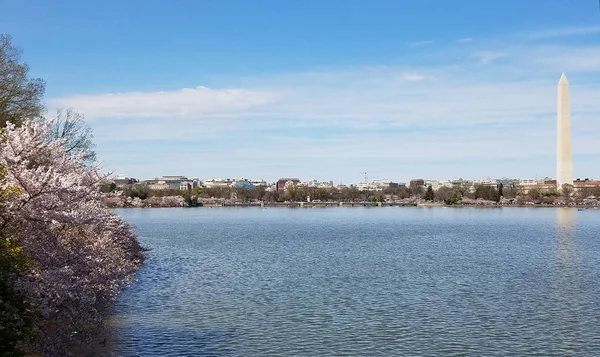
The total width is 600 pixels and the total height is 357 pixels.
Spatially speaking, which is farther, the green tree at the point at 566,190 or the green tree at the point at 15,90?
the green tree at the point at 566,190

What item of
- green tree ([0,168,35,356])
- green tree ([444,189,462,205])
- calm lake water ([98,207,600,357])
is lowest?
calm lake water ([98,207,600,357])

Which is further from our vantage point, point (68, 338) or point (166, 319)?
point (166, 319)

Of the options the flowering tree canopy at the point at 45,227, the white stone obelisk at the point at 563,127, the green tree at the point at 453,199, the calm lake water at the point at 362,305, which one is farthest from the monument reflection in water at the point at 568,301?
the green tree at the point at 453,199

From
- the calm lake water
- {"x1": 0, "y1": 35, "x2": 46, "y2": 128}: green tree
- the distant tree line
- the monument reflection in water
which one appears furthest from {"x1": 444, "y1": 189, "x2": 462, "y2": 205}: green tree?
{"x1": 0, "y1": 35, "x2": 46, "y2": 128}: green tree

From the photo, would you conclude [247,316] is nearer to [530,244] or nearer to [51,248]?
[51,248]

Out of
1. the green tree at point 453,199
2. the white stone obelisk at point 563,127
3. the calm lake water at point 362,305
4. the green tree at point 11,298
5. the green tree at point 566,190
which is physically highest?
the white stone obelisk at point 563,127

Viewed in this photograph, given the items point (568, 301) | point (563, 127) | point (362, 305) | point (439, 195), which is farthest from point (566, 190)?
point (362, 305)

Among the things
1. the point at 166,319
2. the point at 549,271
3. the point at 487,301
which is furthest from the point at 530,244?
the point at 166,319

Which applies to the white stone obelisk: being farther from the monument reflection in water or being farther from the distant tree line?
the monument reflection in water

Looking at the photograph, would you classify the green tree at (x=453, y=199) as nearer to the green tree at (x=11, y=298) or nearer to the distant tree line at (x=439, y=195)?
the distant tree line at (x=439, y=195)

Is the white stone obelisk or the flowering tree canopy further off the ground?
the white stone obelisk

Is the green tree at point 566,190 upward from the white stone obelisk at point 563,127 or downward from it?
downward

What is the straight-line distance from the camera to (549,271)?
1208 inches

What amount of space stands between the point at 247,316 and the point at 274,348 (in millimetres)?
3997
